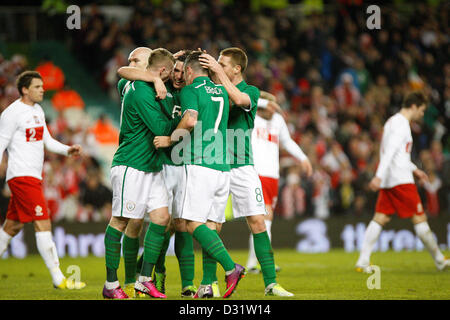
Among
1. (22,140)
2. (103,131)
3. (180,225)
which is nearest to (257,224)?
(180,225)

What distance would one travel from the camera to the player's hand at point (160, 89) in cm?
688

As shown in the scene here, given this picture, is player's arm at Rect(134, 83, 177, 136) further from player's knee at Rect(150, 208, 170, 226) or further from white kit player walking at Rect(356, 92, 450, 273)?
white kit player walking at Rect(356, 92, 450, 273)

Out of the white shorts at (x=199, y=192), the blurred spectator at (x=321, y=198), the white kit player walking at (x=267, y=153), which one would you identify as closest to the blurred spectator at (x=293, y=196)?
the blurred spectator at (x=321, y=198)

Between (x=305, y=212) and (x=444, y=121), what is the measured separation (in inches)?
198

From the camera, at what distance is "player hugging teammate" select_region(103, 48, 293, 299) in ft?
22.4

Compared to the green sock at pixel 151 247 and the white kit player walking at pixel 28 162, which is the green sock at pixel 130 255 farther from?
the white kit player walking at pixel 28 162

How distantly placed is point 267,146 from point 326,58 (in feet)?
33.2

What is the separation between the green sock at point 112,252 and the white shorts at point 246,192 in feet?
4.07

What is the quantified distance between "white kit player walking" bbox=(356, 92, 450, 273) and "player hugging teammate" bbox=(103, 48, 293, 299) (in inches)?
131

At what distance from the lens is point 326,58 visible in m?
19.9

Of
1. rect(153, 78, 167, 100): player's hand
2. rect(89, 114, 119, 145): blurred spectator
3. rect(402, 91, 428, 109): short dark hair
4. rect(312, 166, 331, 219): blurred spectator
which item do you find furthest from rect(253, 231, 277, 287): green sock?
rect(89, 114, 119, 145): blurred spectator

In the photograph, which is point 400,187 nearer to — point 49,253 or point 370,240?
point 370,240

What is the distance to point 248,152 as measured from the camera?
7402 millimetres
